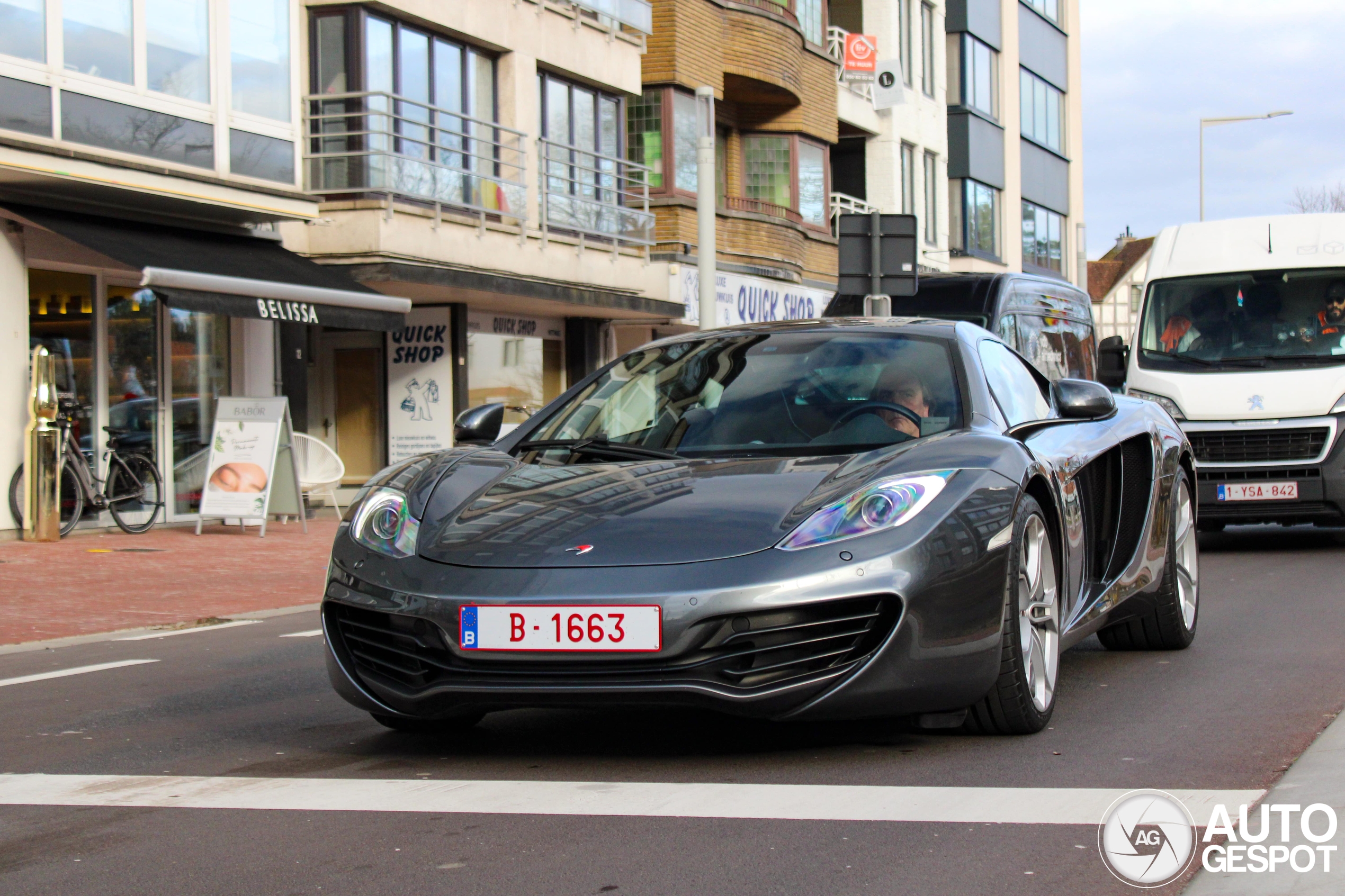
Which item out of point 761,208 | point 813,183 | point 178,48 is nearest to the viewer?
point 178,48

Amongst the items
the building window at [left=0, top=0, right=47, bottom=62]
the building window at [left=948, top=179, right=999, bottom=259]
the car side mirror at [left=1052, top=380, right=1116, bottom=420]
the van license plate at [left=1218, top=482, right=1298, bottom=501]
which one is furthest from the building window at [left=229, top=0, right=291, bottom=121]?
the building window at [left=948, top=179, right=999, bottom=259]

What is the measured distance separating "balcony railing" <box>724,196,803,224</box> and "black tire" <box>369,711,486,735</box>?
82.0ft

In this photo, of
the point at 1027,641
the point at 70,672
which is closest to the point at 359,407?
the point at 70,672

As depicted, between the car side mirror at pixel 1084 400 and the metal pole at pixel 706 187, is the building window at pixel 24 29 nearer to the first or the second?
the metal pole at pixel 706 187

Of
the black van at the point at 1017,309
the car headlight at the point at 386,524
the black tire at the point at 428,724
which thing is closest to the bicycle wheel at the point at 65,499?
the black van at the point at 1017,309

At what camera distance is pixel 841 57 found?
35.8 meters

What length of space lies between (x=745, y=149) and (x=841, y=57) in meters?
4.93

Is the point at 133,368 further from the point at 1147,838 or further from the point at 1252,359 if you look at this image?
the point at 1147,838

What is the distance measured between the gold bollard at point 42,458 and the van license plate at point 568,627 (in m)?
12.1

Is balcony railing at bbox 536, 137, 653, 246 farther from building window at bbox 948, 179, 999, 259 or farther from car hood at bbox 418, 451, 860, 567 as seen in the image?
car hood at bbox 418, 451, 860, 567

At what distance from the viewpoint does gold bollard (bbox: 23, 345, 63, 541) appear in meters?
15.6

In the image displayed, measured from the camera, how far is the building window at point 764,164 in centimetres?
3212

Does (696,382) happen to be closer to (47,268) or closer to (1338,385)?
(1338,385)
